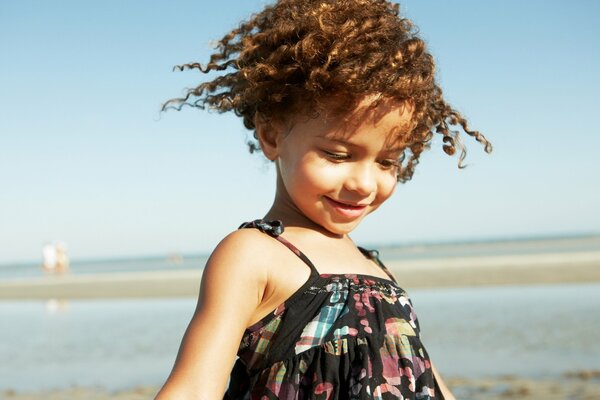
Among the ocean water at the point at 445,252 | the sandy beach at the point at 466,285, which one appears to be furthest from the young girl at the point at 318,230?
the ocean water at the point at 445,252

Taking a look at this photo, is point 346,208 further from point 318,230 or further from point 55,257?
point 55,257

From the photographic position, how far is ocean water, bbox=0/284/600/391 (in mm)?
6246

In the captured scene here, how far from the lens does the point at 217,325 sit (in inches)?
67.4

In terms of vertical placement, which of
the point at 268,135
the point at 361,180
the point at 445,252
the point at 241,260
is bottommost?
the point at 445,252

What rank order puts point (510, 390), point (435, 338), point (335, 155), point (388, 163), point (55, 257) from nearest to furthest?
point (335, 155), point (388, 163), point (510, 390), point (435, 338), point (55, 257)

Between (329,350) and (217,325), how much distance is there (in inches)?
10.4

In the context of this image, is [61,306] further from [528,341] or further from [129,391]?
[528,341]

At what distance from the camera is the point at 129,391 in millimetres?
Result: 5922

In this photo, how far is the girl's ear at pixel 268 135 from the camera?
2.02 metres

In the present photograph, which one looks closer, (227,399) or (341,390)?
(341,390)

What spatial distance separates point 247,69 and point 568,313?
711 cm

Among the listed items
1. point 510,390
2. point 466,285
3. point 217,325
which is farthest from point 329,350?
point 466,285

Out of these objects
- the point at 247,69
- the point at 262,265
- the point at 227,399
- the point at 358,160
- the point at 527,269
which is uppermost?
the point at 247,69

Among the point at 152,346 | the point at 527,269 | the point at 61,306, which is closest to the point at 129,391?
the point at 152,346
